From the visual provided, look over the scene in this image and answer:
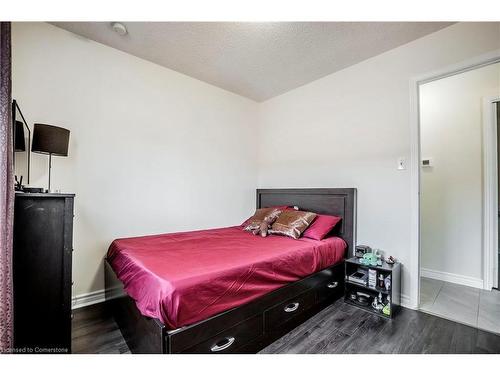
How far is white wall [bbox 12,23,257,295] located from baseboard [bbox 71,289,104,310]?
54 millimetres

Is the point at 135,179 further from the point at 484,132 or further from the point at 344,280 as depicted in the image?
the point at 484,132

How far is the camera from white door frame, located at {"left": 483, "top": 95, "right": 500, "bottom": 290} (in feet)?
8.17

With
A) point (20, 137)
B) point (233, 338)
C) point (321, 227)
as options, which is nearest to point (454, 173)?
point (321, 227)

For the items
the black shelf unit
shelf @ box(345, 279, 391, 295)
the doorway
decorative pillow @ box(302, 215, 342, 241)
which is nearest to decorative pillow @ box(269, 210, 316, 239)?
decorative pillow @ box(302, 215, 342, 241)

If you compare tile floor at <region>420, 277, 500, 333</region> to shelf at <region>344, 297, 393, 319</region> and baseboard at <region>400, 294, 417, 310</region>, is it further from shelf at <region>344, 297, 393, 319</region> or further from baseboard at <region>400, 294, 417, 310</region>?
shelf at <region>344, 297, 393, 319</region>

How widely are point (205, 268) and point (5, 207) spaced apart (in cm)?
102

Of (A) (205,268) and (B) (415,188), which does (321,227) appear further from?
(A) (205,268)

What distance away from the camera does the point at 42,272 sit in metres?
1.31

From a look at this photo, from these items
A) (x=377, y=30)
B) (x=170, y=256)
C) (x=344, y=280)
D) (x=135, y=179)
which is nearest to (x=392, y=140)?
(x=377, y=30)

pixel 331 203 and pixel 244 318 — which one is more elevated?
pixel 331 203

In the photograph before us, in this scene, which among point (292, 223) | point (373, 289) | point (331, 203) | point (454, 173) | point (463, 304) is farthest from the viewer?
point (454, 173)

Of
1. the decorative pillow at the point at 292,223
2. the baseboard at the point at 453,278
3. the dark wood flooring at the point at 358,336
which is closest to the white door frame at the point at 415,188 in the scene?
the dark wood flooring at the point at 358,336

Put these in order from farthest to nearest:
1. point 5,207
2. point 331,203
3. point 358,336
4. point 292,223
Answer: point 331,203 < point 292,223 < point 358,336 < point 5,207
